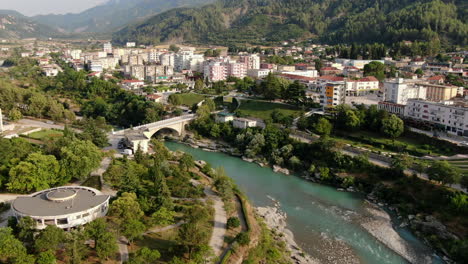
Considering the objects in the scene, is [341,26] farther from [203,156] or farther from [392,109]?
[203,156]

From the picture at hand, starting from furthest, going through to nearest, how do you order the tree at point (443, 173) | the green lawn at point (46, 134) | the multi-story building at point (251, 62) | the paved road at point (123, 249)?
→ 1. the multi-story building at point (251, 62)
2. the green lawn at point (46, 134)
3. the tree at point (443, 173)
4. the paved road at point (123, 249)

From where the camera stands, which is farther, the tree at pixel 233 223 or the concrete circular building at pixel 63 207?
the tree at pixel 233 223

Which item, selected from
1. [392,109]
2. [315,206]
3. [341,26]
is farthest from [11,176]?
[341,26]

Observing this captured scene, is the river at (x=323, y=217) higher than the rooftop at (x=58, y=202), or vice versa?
the rooftop at (x=58, y=202)

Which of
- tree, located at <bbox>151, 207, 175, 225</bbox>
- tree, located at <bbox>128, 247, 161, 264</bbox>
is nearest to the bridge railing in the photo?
tree, located at <bbox>151, 207, 175, 225</bbox>

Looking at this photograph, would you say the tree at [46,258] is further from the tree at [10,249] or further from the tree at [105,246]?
the tree at [105,246]

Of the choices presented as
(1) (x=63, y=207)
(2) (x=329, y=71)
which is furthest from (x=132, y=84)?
(1) (x=63, y=207)

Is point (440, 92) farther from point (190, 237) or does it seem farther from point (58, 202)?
point (58, 202)

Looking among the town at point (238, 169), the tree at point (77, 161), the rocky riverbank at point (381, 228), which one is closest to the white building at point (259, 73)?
the town at point (238, 169)
